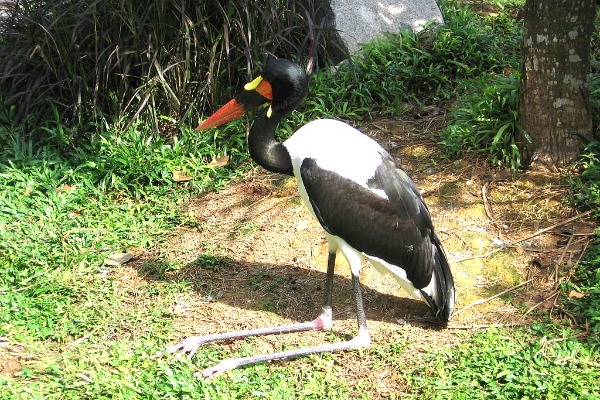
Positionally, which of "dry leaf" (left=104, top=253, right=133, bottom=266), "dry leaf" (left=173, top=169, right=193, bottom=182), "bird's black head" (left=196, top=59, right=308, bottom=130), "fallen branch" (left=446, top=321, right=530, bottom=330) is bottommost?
"fallen branch" (left=446, top=321, right=530, bottom=330)

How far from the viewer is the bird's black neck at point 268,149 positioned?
3.84m

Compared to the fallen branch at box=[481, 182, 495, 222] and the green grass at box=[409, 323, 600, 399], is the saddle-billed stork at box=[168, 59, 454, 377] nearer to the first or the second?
the green grass at box=[409, 323, 600, 399]

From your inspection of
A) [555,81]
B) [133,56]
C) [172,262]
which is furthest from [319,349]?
[133,56]

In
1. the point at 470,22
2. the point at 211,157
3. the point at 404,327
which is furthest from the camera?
the point at 470,22

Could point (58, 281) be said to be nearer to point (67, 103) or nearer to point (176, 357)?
point (176, 357)

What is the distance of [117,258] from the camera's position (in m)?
4.45

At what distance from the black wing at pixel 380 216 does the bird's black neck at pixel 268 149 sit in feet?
0.49

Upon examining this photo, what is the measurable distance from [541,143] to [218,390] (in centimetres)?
247

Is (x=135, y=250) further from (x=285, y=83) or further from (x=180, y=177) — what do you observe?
(x=285, y=83)

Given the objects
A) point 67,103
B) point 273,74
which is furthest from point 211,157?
point 273,74

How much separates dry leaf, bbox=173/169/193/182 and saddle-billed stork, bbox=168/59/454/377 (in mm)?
1311

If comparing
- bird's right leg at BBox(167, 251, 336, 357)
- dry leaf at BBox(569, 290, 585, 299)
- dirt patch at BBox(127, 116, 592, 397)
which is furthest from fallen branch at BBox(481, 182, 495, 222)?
bird's right leg at BBox(167, 251, 336, 357)

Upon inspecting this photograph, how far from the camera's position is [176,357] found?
12.1 feet

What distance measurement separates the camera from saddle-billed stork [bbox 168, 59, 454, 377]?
3717 mm
